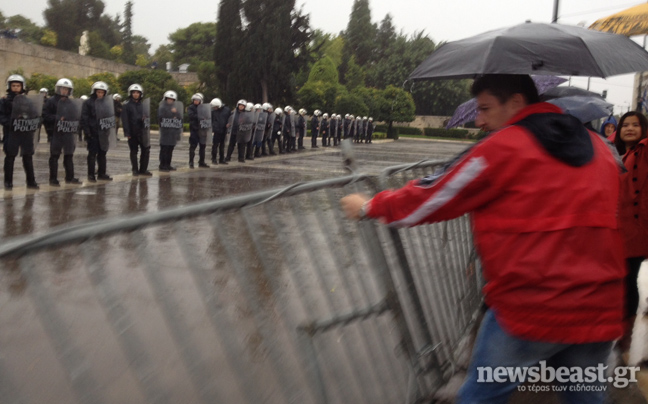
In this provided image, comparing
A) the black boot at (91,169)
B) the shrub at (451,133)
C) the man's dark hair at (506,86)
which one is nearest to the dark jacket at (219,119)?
the black boot at (91,169)

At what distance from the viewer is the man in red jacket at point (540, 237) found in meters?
2.11

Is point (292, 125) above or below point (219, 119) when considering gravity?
below

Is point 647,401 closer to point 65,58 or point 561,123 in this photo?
point 561,123

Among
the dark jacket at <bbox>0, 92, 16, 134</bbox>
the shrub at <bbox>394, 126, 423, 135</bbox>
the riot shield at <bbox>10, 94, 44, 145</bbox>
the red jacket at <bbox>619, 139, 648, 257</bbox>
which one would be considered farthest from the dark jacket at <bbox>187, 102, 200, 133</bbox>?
the shrub at <bbox>394, 126, 423, 135</bbox>

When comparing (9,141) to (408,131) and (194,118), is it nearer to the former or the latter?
(194,118)

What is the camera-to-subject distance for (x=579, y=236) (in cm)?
212

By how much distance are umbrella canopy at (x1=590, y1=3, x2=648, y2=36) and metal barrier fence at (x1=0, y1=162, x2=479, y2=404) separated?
3.56 m

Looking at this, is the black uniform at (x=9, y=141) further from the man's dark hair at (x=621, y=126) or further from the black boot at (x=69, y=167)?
the man's dark hair at (x=621, y=126)

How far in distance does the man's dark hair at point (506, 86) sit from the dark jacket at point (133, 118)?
12.0m

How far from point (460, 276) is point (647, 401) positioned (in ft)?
4.14

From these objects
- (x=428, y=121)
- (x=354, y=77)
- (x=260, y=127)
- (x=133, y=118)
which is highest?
(x=354, y=77)

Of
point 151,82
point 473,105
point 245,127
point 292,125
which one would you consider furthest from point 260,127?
point 151,82

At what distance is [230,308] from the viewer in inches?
93.6

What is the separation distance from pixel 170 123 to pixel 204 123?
186cm
